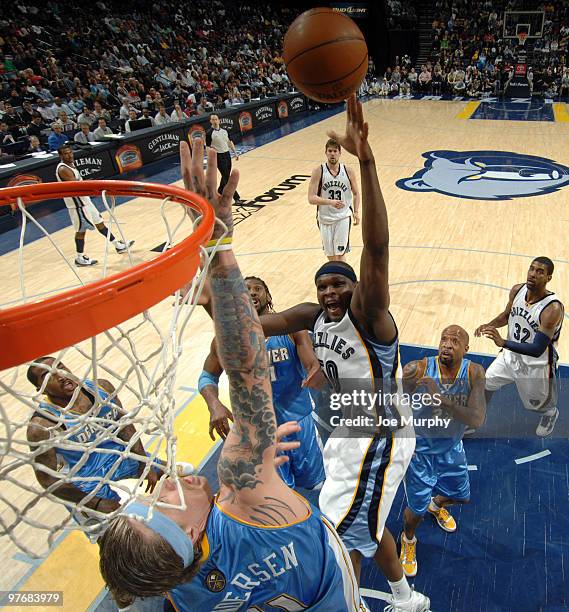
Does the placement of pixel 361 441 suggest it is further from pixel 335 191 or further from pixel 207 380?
pixel 335 191

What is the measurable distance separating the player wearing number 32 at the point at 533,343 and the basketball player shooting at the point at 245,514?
221cm

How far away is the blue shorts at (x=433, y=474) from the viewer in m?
2.76

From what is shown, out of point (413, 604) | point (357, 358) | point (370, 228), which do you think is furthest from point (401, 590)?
point (370, 228)

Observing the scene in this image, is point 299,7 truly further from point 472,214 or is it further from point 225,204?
point 225,204

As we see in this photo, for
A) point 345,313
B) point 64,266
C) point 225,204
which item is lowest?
point 64,266

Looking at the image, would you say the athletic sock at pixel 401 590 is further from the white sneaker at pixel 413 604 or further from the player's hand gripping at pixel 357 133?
the player's hand gripping at pixel 357 133

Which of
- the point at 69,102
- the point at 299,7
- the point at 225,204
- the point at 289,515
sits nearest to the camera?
the point at 289,515

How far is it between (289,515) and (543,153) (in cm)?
1232

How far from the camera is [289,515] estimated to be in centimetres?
144

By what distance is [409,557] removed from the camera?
2.79 metres

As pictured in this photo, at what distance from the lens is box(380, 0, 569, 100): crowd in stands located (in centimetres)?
2058

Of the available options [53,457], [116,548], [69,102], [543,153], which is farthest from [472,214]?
[69,102]

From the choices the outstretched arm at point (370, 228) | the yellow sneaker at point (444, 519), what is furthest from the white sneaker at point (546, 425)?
the outstretched arm at point (370, 228)

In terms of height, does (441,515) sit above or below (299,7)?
below
